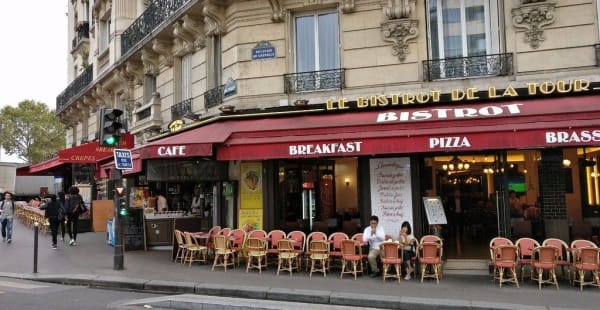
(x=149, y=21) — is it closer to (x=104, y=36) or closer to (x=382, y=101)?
(x=104, y=36)

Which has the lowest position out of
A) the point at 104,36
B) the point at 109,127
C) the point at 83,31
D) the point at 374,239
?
the point at 374,239

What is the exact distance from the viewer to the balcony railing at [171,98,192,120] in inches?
536

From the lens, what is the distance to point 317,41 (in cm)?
1150

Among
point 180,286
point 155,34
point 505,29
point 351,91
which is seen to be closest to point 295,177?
point 351,91

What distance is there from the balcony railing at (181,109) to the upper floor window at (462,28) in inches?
261

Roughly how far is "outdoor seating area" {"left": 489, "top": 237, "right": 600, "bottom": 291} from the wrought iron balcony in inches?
183

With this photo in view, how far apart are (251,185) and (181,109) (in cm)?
393

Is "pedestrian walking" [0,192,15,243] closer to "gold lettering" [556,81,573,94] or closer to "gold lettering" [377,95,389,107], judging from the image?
"gold lettering" [377,95,389,107]

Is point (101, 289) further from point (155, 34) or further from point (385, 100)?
point (155, 34)

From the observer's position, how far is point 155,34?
14430mm

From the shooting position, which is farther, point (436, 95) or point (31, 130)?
point (31, 130)

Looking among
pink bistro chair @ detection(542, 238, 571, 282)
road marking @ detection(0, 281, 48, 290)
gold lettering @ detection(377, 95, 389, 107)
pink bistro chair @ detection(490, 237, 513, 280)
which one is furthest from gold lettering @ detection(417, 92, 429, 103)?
road marking @ detection(0, 281, 48, 290)

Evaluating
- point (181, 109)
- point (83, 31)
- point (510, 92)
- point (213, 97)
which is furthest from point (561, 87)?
point (83, 31)

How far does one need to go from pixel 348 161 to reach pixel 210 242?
355 centimetres
